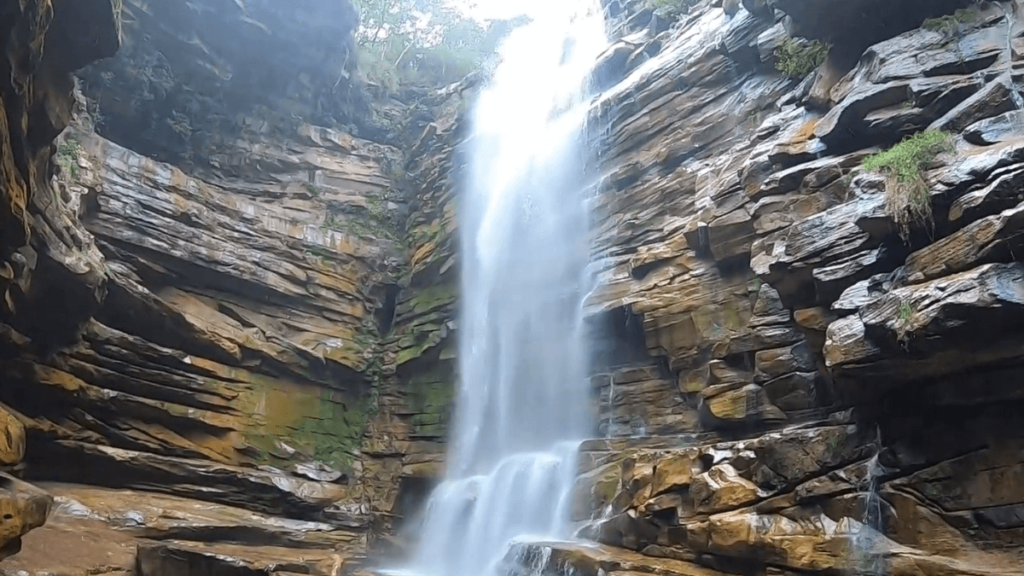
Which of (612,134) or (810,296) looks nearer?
(810,296)


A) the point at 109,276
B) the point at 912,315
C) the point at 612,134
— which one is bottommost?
the point at 912,315

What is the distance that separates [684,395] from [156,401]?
892 cm

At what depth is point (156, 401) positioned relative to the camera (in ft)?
40.1

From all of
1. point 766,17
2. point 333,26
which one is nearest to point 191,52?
point 333,26

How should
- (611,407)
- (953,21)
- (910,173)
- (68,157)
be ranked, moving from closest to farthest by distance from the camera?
(910,173), (953,21), (68,157), (611,407)

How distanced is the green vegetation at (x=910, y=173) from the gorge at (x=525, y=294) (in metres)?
0.04

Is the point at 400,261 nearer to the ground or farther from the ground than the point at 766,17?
nearer to the ground

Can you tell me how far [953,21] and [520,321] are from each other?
9162 mm

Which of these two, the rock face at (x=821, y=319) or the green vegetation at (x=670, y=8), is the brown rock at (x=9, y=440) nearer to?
the rock face at (x=821, y=319)

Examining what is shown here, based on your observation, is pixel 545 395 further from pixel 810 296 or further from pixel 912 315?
pixel 912 315

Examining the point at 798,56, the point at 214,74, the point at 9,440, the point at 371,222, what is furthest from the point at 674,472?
the point at 214,74

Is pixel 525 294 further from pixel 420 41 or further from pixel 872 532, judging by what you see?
pixel 420 41

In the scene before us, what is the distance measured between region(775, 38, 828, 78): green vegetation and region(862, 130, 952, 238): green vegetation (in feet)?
11.8

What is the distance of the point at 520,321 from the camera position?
49.8ft
